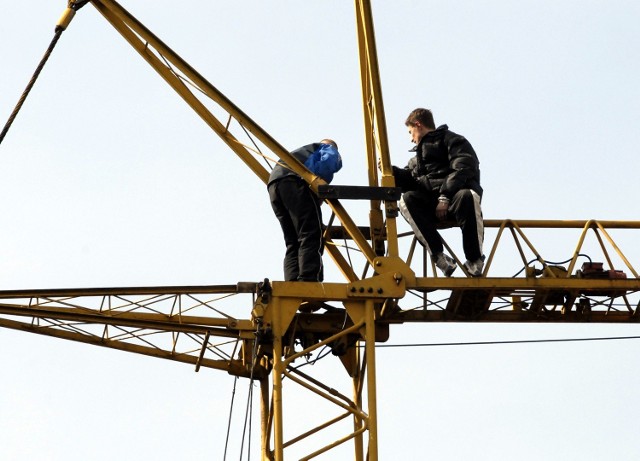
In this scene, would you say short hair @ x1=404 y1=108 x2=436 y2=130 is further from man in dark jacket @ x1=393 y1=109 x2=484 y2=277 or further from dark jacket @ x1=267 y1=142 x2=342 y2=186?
dark jacket @ x1=267 y1=142 x2=342 y2=186

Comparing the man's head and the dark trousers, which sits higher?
the man's head

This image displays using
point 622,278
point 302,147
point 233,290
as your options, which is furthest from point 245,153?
point 622,278

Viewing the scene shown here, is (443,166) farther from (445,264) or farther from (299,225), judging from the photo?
(299,225)

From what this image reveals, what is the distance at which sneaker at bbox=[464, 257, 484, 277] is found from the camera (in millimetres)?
23109

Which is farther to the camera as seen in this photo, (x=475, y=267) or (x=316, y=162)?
(x=316, y=162)

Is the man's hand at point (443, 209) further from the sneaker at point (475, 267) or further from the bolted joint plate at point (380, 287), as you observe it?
the bolted joint plate at point (380, 287)

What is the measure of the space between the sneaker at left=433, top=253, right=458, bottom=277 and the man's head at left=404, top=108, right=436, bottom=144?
1.57 metres

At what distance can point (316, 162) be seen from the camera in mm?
23359

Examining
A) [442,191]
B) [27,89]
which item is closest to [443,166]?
[442,191]

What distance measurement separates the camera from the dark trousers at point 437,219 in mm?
23047

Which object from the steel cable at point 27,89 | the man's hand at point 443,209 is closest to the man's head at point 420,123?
the man's hand at point 443,209

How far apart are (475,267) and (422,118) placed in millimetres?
2084

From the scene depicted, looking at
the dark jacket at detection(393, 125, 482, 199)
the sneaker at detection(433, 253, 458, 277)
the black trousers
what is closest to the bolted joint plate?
the black trousers

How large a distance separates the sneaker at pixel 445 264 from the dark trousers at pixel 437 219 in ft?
0.29
